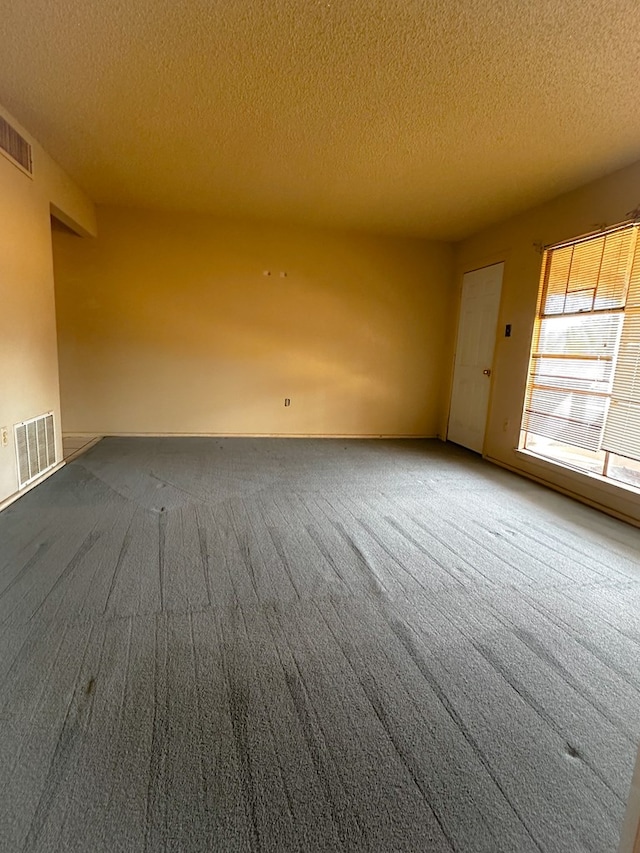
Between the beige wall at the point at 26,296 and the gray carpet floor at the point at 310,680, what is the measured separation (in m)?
0.78

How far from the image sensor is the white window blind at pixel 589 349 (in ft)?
10.00

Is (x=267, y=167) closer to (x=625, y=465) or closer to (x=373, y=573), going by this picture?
(x=373, y=573)

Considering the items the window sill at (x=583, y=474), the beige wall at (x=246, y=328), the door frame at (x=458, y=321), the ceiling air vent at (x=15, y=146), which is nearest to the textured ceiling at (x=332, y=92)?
the ceiling air vent at (x=15, y=146)

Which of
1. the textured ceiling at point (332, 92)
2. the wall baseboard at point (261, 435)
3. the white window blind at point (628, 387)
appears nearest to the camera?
the textured ceiling at point (332, 92)

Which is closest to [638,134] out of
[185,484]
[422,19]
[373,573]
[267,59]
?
[422,19]

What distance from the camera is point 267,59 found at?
214 cm

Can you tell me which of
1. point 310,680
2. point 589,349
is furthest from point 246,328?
point 310,680

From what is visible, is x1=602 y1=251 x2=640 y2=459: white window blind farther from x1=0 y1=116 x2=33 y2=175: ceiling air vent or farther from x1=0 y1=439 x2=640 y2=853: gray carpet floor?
x1=0 y1=116 x2=33 y2=175: ceiling air vent

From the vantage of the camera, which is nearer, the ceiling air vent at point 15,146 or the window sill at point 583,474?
the ceiling air vent at point 15,146

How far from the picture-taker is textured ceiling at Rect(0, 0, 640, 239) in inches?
73.5

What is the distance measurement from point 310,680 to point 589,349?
3.37m

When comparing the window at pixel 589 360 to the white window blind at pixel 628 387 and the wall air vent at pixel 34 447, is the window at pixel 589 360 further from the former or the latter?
the wall air vent at pixel 34 447

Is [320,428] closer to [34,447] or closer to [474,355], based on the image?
[474,355]

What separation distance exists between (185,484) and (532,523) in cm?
272
